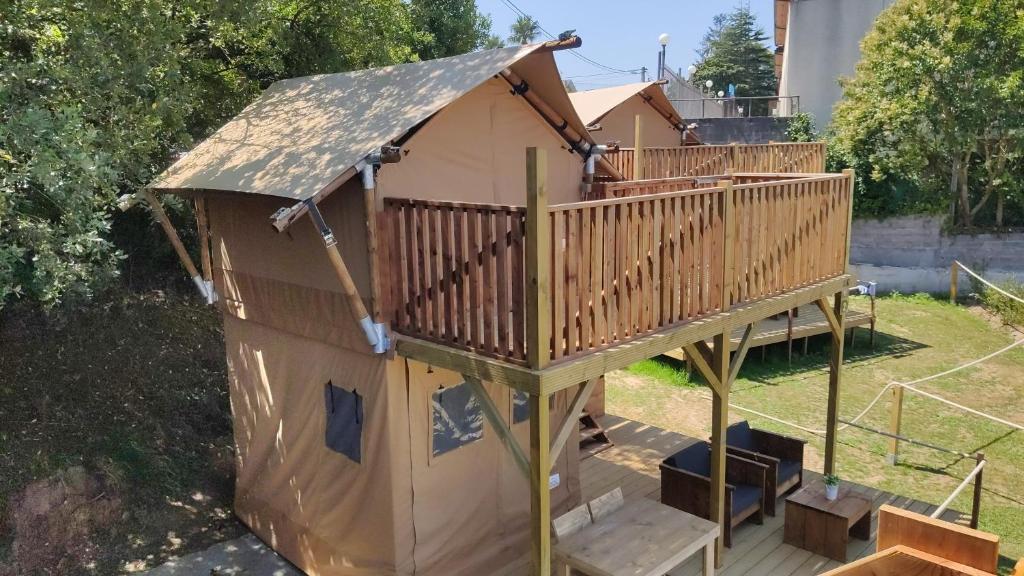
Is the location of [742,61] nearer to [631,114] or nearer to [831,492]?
[631,114]

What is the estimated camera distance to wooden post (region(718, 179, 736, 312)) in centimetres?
668

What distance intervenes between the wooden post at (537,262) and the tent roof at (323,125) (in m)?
1.38

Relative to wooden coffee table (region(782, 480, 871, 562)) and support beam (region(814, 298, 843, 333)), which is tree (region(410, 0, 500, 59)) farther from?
wooden coffee table (region(782, 480, 871, 562))

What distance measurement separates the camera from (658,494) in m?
8.86

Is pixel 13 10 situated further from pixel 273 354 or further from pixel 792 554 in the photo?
pixel 792 554

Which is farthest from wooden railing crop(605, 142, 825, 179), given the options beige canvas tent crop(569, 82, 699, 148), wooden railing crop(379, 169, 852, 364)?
wooden railing crop(379, 169, 852, 364)

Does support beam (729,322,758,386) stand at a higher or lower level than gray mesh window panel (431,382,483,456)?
higher

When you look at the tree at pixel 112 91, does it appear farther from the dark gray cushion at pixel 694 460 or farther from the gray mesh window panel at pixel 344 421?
the dark gray cushion at pixel 694 460

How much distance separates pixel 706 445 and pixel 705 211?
329 cm

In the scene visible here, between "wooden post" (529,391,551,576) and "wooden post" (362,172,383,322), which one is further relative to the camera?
"wooden post" (362,172,383,322)

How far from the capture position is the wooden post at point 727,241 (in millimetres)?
6676

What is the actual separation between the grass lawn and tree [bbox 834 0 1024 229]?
16.6 ft

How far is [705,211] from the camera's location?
6539 millimetres

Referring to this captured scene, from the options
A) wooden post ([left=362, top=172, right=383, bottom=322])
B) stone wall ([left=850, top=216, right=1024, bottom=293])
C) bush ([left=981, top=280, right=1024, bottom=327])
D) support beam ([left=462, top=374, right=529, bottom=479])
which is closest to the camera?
support beam ([left=462, top=374, right=529, bottom=479])
